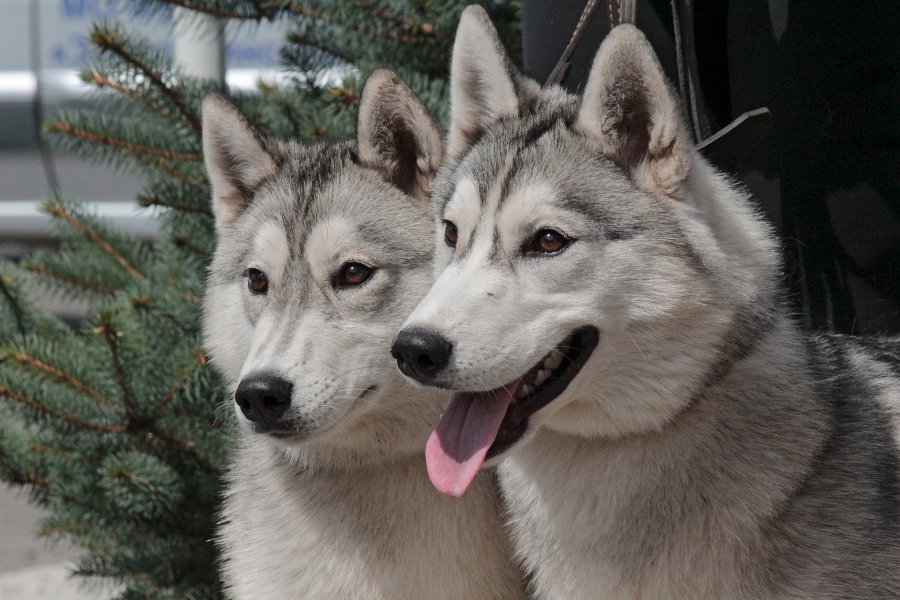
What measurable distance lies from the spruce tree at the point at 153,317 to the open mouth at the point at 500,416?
142 cm

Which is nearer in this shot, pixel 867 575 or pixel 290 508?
pixel 867 575

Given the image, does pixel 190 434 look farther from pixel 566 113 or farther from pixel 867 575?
pixel 867 575

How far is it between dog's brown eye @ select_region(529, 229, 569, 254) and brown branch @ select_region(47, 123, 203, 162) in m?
1.85

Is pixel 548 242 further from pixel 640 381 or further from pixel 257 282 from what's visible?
pixel 257 282

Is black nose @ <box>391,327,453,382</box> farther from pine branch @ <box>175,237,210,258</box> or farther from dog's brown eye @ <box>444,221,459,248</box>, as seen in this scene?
pine branch @ <box>175,237,210,258</box>

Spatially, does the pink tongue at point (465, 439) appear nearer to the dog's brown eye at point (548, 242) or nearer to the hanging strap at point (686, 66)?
the dog's brown eye at point (548, 242)

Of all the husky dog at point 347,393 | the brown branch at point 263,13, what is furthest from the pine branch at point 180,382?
the brown branch at point 263,13

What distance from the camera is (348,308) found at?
247 cm

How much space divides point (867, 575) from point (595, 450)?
62 cm

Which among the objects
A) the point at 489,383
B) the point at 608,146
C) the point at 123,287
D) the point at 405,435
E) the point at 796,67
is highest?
the point at 796,67

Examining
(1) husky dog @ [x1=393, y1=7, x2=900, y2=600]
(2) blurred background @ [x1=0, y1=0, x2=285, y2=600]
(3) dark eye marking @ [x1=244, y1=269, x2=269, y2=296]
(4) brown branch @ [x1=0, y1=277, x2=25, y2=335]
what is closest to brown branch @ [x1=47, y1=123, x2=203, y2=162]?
(4) brown branch @ [x1=0, y1=277, x2=25, y2=335]

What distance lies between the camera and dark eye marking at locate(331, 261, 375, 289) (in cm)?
252

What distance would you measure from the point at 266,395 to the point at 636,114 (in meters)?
1.07

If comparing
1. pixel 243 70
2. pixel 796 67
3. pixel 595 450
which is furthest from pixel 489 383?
pixel 243 70
